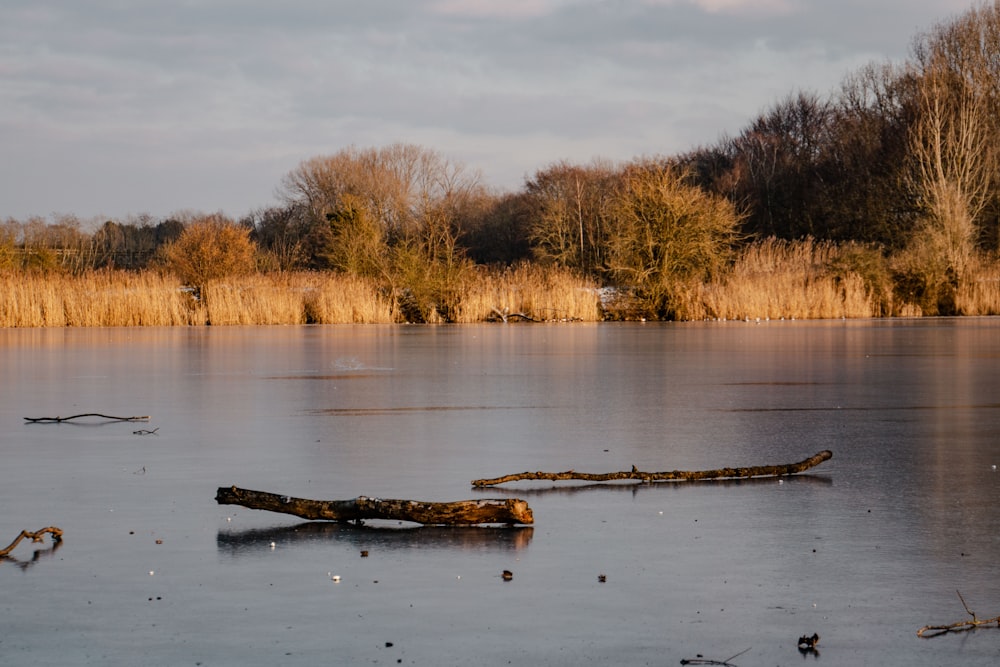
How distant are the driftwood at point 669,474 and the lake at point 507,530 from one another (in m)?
0.09

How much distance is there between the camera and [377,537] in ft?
16.2

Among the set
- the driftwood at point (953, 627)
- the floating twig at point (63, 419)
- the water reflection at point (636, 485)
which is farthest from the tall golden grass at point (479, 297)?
the driftwood at point (953, 627)

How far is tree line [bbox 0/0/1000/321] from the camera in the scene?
34.6 m

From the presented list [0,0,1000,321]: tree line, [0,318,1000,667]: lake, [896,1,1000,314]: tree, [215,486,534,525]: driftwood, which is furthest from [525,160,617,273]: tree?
[215,486,534,525]: driftwood

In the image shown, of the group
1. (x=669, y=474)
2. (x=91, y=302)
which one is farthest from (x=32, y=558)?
(x=91, y=302)

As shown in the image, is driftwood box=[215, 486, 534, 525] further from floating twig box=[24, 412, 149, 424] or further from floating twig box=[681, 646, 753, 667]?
floating twig box=[24, 412, 149, 424]

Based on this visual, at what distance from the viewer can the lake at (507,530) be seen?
3.49m

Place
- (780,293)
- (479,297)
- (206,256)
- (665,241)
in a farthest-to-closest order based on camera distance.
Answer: (206,256), (479,297), (665,241), (780,293)

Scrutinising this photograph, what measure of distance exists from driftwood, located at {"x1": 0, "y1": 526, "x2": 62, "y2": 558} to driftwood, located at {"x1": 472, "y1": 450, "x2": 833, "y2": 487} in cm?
211

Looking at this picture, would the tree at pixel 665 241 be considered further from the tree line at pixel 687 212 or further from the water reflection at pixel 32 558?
the water reflection at pixel 32 558

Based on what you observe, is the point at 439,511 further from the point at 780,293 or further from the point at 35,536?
the point at 780,293

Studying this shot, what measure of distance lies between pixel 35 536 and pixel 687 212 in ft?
101

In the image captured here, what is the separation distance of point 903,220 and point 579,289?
2329 cm

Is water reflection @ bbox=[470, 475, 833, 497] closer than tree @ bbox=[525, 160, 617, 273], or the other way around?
water reflection @ bbox=[470, 475, 833, 497]
